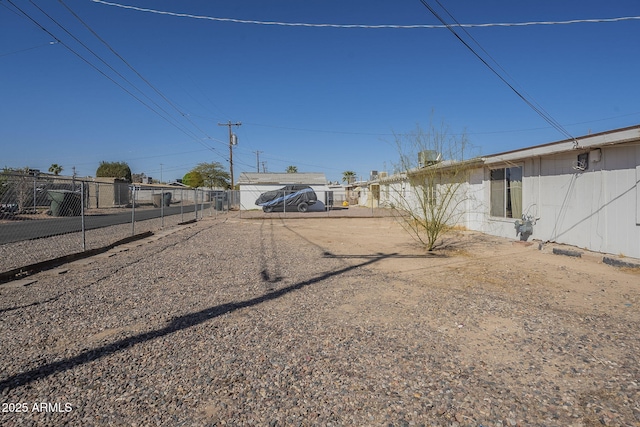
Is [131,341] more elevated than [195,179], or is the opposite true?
[195,179]

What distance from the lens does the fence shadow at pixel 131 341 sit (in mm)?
2934

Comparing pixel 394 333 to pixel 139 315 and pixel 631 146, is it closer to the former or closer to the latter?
pixel 139 315

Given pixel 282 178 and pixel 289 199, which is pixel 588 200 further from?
pixel 282 178

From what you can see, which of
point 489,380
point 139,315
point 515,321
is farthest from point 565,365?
point 139,315

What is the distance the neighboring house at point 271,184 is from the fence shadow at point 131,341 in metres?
24.8

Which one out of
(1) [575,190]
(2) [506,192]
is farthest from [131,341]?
(2) [506,192]

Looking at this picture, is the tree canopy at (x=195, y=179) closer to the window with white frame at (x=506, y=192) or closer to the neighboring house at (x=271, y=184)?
the neighboring house at (x=271, y=184)

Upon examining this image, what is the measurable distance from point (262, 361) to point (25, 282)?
16.1 feet

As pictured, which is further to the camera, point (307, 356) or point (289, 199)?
point (289, 199)

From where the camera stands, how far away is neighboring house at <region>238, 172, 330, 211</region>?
3259 centimetres

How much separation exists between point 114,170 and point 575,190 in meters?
54.3

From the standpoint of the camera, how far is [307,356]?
3.40 m

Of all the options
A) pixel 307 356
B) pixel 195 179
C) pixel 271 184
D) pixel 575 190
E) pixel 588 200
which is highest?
pixel 195 179

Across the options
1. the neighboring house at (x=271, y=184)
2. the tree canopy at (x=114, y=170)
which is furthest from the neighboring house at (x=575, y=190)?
the tree canopy at (x=114, y=170)
